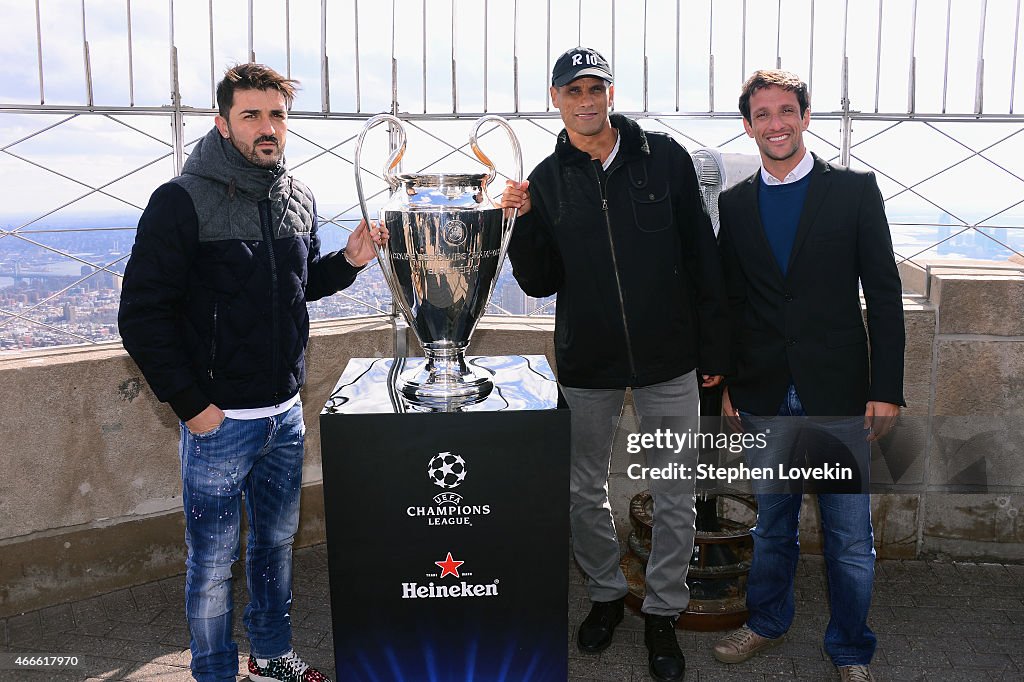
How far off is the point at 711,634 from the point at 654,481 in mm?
684

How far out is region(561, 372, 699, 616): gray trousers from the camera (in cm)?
272

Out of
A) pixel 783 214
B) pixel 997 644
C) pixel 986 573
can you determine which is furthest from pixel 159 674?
pixel 986 573

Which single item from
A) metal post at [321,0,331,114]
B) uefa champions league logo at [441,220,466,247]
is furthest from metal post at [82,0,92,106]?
uefa champions league logo at [441,220,466,247]

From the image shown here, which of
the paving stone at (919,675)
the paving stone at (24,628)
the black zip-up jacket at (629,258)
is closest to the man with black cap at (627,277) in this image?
the black zip-up jacket at (629,258)

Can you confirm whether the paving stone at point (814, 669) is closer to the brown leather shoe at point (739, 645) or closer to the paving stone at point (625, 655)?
the brown leather shoe at point (739, 645)

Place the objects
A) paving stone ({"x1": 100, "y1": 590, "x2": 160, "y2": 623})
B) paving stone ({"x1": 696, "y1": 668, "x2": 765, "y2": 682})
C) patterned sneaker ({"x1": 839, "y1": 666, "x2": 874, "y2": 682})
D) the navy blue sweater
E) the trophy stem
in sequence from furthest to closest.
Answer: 1. paving stone ({"x1": 100, "y1": 590, "x2": 160, "y2": 623})
2. paving stone ({"x1": 696, "y1": 668, "x2": 765, "y2": 682})
3. patterned sneaker ({"x1": 839, "y1": 666, "x2": 874, "y2": 682})
4. the navy blue sweater
5. the trophy stem

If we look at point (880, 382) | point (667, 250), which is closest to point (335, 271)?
point (667, 250)

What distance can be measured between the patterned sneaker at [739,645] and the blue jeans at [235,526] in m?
1.40

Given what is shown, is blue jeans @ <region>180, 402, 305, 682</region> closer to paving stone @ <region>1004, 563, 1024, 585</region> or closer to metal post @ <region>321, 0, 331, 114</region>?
metal post @ <region>321, 0, 331, 114</region>

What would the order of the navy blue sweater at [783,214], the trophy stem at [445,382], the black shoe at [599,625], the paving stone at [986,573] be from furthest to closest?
the paving stone at [986,573]
the black shoe at [599,625]
the navy blue sweater at [783,214]
the trophy stem at [445,382]

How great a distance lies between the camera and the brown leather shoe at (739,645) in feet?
9.28

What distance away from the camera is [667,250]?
2.61m

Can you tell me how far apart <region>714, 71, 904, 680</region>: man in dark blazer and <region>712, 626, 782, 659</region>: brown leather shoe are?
280mm

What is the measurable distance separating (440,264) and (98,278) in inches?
79.0
